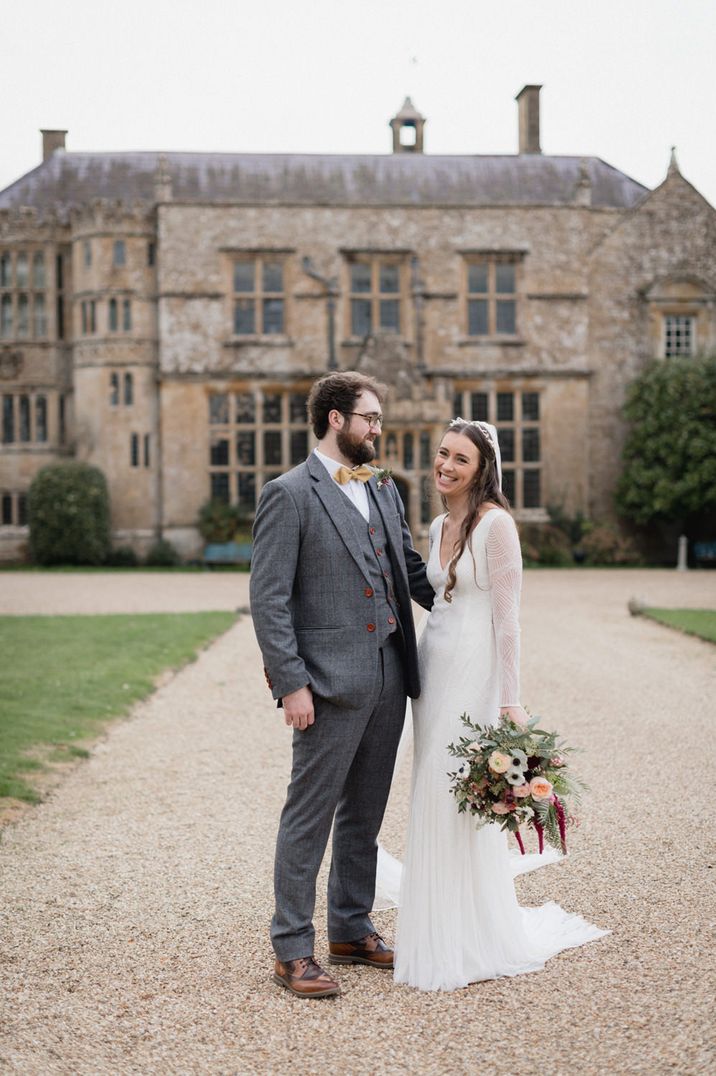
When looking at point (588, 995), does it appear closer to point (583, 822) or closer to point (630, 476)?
point (583, 822)

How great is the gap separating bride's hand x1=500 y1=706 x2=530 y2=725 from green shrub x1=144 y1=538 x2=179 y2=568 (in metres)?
20.9

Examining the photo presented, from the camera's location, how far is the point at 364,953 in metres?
3.79

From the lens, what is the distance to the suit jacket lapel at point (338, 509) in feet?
12.1

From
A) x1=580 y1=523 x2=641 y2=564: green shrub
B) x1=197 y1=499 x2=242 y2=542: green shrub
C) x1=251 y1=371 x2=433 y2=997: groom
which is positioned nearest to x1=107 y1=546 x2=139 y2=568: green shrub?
x1=197 y1=499 x2=242 y2=542: green shrub

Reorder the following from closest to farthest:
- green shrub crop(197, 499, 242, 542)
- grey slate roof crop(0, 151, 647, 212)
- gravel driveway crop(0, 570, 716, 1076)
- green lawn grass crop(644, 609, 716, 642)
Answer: gravel driveway crop(0, 570, 716, 1076)
green lawn grass crop(644, 609, 716, 642)
green shrub crop(197, 499, 242, 542)
grey slate roof crop(0, 151, 647, 212)

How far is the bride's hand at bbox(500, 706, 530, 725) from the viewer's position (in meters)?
3.66

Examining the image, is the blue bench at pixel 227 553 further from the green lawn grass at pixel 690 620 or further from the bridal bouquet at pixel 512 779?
the bridal bouquet at pixel 512 779

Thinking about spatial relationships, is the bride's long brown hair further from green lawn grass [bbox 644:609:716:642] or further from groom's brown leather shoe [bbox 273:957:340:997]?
green lawn grass [bbox 644:609:716:642]

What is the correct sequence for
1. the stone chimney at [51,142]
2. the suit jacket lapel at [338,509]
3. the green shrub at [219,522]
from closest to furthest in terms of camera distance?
the suit jacket lapel at [338,509]
the green shrub at [219,522]
the stone chimney at [51,142]

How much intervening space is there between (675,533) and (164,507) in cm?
1129

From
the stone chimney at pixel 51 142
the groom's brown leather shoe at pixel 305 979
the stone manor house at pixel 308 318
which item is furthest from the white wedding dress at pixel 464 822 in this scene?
the stone chimney at pixel 51 142

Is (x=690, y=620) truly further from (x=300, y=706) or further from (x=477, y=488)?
(x=300, y=706)

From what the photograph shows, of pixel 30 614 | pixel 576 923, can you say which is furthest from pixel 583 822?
pixel 30 614

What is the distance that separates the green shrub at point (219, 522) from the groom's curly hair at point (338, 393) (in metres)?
20.3
